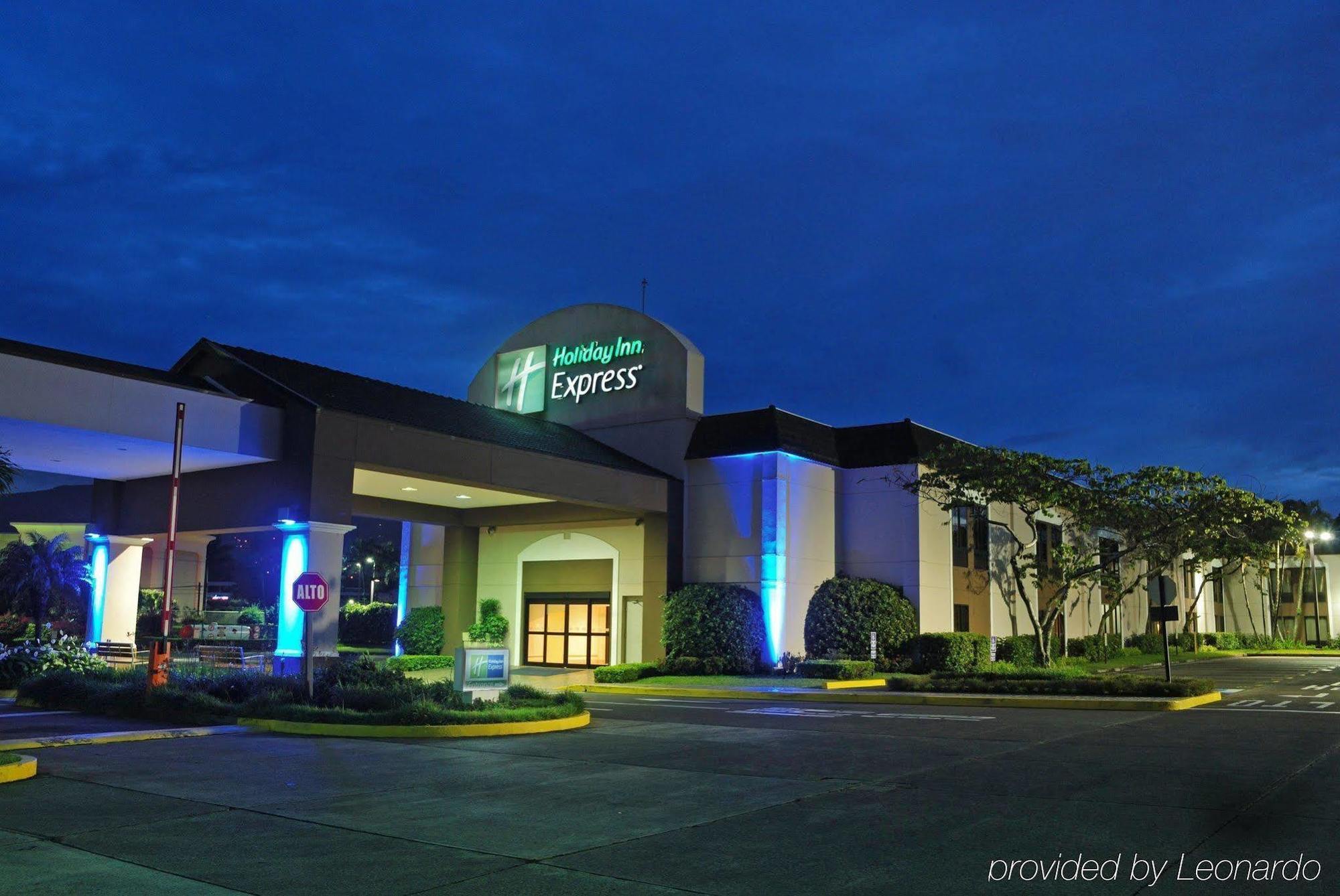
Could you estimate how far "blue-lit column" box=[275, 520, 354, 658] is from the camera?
2533 cm

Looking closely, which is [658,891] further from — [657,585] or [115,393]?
[657,585]

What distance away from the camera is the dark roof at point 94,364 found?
2305cm

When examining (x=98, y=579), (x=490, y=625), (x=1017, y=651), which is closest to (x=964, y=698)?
(x=1017, y=651)

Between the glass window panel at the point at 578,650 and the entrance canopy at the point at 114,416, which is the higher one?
the entrance canopy at the point at 114,416

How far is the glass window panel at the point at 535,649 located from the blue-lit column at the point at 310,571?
13902 millimetres

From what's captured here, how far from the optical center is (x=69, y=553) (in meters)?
41.2

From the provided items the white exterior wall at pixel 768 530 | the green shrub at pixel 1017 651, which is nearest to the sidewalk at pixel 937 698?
the white exterior wall at pixel 768 530

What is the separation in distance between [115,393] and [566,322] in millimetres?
18758

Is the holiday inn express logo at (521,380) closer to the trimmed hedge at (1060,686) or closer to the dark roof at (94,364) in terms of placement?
the dark roof at (94,364)

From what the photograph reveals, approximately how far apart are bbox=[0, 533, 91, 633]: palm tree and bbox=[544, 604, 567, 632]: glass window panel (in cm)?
1665

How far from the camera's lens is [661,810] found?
10.6m

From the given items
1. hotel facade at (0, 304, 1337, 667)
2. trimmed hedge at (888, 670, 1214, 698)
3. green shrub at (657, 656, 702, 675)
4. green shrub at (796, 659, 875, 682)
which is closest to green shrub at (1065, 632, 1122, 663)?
hotel facade at (0, 304, 1337, 667)

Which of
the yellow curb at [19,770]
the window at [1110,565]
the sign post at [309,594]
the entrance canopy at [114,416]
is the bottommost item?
the yellow curb at [19,770]

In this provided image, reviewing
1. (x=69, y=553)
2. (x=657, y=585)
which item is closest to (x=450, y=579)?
(x=657, y=585)
